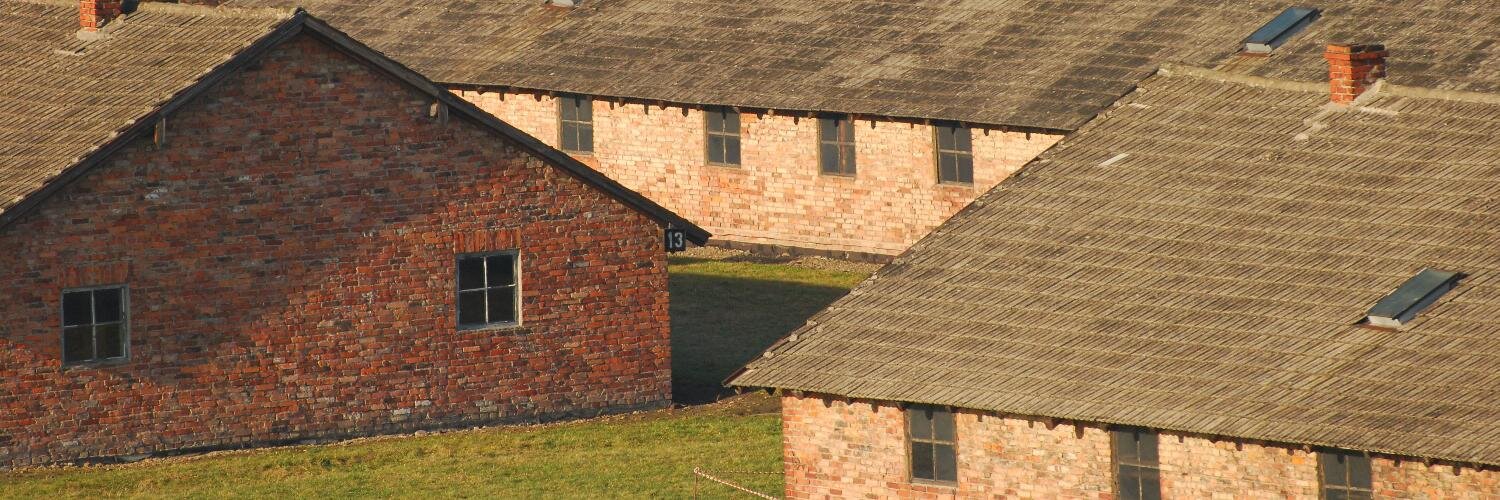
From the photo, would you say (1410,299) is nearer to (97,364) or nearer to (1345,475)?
(1345,475)

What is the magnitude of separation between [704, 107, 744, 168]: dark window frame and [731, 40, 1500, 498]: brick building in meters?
15.5

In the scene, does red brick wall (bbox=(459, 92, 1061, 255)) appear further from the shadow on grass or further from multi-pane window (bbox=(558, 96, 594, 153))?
the shadow on grass

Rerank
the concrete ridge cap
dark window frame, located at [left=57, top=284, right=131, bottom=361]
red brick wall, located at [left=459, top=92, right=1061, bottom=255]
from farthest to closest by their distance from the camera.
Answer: red brick wall, located at [left=459, top=92, right=1061, bottom=255] < the concrete ridge cap < dark window frame, located at [left=57, top=284, right=131, bottom=361]

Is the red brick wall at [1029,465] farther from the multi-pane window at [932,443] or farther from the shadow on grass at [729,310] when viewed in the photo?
the shadow on grass at [729,310]

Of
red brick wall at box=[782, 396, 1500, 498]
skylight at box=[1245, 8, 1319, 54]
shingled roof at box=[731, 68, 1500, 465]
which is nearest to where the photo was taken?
red brick wall at box=[782, 396, 1500, 498]

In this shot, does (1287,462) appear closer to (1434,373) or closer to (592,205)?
(1434,373)

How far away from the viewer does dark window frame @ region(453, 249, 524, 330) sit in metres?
35.7

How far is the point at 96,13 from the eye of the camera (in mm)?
37281

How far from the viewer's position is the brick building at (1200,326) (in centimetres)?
2688

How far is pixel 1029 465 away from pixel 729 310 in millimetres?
15269

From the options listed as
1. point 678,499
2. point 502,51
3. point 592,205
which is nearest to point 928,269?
point 678,499

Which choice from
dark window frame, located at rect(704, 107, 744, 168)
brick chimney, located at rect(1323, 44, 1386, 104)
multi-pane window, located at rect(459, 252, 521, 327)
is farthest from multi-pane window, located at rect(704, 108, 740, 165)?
brick chimney, located at rect(1323, 44, 1386, 104)

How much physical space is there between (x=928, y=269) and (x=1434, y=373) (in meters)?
6.43

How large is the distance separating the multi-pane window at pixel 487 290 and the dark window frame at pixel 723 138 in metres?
13.1
